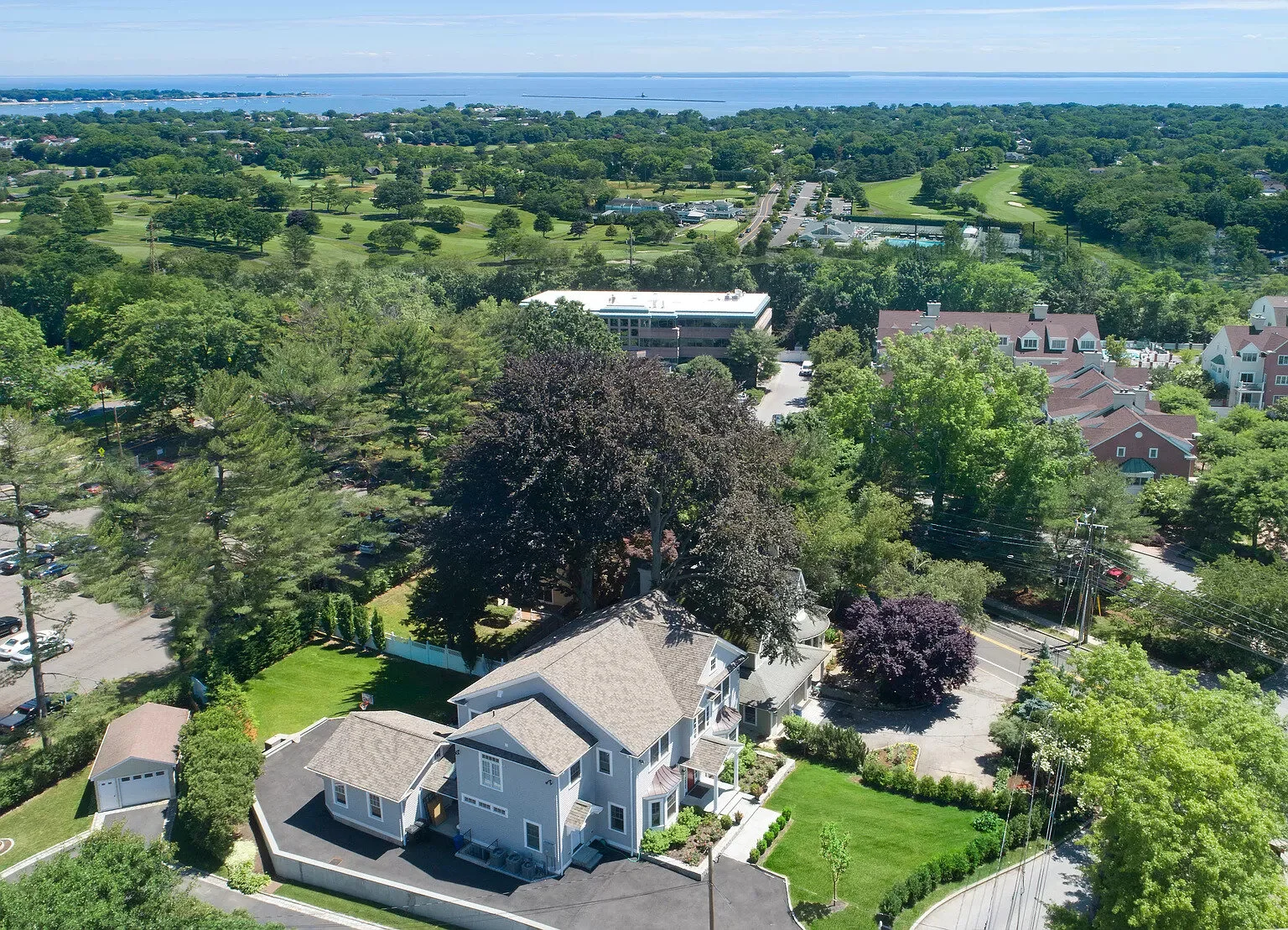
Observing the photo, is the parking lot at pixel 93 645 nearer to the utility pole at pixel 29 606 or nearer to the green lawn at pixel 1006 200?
the utility pole at pixel 29 606

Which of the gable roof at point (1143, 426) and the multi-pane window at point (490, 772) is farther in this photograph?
the gable roof at point (1143, 426)

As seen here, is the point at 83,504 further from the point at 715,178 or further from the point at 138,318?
the point at 715,178

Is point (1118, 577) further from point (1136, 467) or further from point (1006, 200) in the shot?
point (1006, 200)

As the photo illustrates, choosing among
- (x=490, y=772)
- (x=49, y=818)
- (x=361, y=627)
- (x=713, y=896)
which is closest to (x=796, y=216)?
(x=361, y=627)

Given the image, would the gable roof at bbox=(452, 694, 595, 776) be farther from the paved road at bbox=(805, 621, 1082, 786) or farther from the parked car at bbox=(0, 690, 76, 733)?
Result: the parked car at bbox=(0, 690, 76, 733)

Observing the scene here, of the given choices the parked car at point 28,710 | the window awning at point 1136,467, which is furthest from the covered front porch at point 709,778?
the window awning at point 1136,467

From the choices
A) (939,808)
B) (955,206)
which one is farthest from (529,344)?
(955,206)
